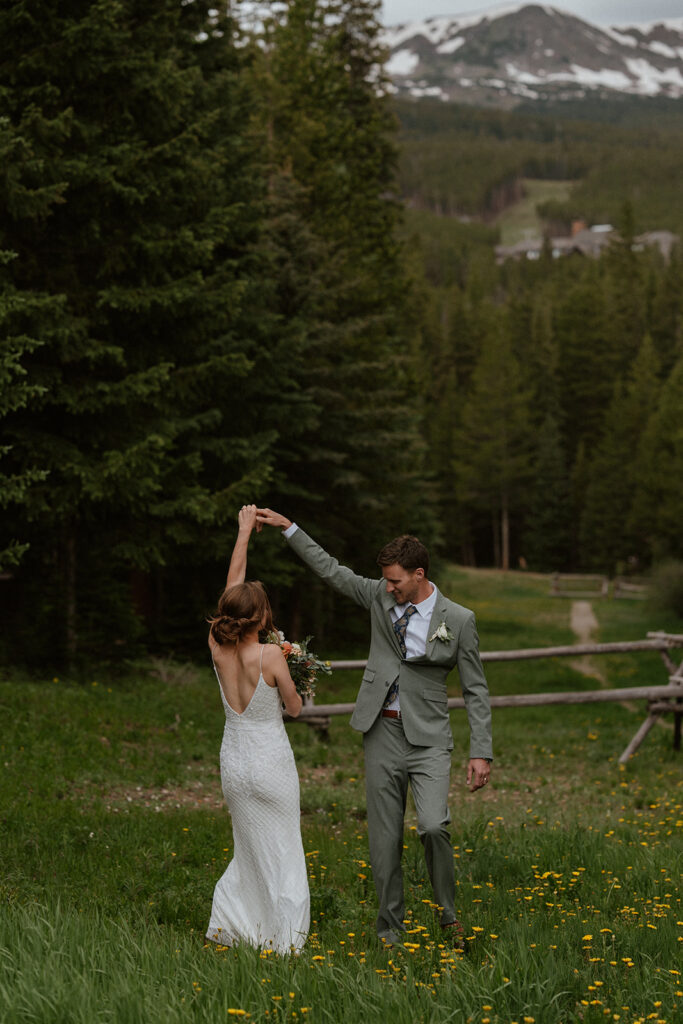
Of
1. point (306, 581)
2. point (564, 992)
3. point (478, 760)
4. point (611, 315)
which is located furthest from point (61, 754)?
point (611, 315)

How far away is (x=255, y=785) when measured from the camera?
6.07 m

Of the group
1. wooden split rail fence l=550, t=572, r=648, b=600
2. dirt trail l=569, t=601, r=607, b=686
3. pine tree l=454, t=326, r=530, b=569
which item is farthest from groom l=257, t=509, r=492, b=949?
pine tree l=454, t=326, r=530, b=569

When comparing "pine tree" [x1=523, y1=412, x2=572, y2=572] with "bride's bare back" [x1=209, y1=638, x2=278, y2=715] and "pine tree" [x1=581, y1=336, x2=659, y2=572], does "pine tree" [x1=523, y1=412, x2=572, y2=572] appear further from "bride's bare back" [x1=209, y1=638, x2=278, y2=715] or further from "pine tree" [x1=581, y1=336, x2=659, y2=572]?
"bride's bare back" [x1=209, y1=638, x2=278, y2=715]

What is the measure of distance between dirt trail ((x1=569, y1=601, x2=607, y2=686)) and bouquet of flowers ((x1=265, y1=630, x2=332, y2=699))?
59.1 feet

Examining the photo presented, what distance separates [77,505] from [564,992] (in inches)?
444

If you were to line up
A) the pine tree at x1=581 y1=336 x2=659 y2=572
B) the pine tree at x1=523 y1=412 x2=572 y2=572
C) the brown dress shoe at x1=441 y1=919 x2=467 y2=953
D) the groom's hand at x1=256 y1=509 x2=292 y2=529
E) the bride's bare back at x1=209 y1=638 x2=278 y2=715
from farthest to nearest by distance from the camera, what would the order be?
the pine tree at x1=523 y1=412 x2=572 y2=572 < the pine tree at x1=581 y1=336 x2=659 y2=572 < the groom's hand at x1=256 y1=509 x2=292 y2=529 < the bride's bare back at x1=209 y1=638 x2=278 y2=715 < the brown dress shoe at x1=441 y1=919 x2=467 y2=953

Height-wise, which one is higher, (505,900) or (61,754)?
(505,900)

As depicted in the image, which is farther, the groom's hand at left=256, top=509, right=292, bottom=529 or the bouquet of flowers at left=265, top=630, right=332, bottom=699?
the groom's hand at left=256, top=509, right=292, bottom=529

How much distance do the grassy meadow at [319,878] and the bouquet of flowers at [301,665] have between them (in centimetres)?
148

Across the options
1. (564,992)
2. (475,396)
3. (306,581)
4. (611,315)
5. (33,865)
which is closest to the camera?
(564,992)

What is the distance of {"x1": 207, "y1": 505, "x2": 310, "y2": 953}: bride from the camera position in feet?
19.5

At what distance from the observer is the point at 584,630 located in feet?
116

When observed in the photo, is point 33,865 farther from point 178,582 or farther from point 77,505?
point 178,582

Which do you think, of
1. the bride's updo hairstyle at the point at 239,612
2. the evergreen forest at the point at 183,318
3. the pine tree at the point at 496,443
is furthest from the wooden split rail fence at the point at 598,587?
the bride's updo hairstyle at the point at 239,612
